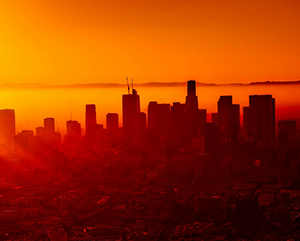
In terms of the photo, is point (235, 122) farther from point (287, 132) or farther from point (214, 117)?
point (287, 132)

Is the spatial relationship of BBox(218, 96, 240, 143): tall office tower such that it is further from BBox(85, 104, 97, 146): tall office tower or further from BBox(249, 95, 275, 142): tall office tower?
BBox(85, 104, 97, 146): tall office tower

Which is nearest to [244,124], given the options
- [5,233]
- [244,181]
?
[244,181]

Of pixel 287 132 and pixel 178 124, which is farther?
pixel 178 124

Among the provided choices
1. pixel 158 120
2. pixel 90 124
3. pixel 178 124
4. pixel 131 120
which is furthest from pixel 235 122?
pixel 90 124

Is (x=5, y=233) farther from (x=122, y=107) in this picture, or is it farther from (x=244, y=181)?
(x=122, y=107)

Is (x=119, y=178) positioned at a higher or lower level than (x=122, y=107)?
lower

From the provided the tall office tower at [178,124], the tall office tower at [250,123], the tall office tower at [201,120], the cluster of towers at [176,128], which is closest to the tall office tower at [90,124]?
the cluster of towers at [176,128]

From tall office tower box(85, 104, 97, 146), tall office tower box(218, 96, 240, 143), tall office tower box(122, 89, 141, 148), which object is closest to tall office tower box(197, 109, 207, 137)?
tall office tower box(218, 96, 240, 143)

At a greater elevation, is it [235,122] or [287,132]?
[235,122]
